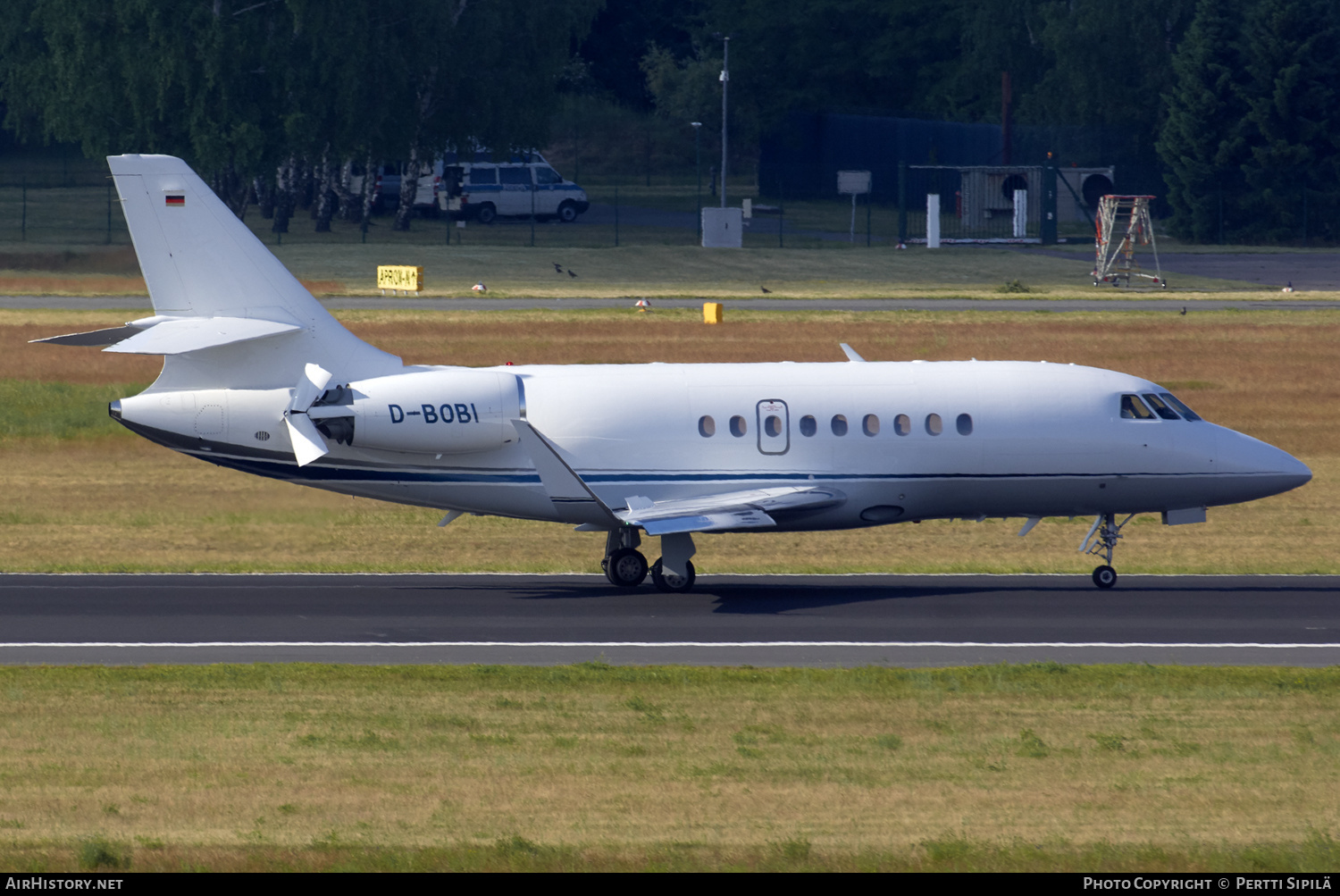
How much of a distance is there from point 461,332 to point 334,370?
3277 centimetres

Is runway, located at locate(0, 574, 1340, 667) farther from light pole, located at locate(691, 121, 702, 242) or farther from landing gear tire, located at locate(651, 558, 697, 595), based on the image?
light pole, located at locate(691, 121, 702, 242)

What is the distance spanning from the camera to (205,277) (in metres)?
25.6

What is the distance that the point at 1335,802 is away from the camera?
591 inches

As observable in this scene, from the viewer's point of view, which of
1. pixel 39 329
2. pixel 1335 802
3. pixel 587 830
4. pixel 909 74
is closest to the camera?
pixel 587 830

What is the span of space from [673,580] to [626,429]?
236 cm

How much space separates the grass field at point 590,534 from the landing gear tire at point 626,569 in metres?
2.30

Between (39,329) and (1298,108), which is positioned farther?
(1298,108)

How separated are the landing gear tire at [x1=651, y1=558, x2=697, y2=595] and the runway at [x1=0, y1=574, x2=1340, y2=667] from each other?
0.22m

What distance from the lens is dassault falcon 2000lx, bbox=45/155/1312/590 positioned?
994 inches

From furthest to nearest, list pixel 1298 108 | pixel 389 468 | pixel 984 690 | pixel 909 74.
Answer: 1. pixel 909 74
2. pixel 1298 108
3. pixel 389 468
4. pixel 984 690

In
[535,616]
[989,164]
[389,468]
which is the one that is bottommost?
[535,616]

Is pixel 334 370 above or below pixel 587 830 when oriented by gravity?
above

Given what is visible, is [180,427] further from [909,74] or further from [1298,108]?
[909,74]

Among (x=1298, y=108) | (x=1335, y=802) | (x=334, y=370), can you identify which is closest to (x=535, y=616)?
(x=334, y=370)
